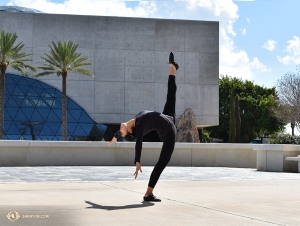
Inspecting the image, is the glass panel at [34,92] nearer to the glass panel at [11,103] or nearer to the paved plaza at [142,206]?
the glass panel at [11,103]

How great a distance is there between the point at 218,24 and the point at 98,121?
17.9 meters

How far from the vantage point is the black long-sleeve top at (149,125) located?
739cm

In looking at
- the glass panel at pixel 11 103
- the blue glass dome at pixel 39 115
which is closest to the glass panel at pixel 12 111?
the blue glass dome at pixel 39 115

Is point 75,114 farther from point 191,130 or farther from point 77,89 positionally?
Result: point 191,130

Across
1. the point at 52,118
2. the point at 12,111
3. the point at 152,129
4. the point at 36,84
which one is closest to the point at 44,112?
the point at 52,118

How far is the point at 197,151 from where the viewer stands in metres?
22.2

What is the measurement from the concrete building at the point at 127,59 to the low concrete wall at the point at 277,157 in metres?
35.5

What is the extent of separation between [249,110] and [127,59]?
971 inches

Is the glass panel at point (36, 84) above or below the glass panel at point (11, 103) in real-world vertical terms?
above

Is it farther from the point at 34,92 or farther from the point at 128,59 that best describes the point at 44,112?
the point at 128,59

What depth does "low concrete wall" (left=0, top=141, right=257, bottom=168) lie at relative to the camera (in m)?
20.2

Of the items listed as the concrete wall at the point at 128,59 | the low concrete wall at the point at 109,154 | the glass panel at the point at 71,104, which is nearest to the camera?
the low concrete wall at the point at 109,154

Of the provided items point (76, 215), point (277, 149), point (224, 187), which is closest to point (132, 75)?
point (277, 149)

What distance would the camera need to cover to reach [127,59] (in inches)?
2114
